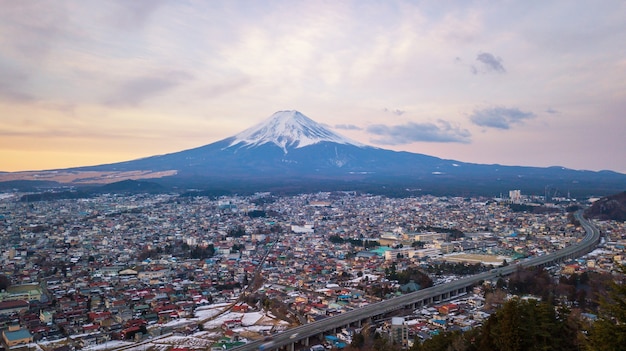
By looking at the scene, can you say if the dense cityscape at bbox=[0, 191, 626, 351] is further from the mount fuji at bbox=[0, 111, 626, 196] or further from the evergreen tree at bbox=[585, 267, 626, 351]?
the mount fuji at bbox=[0, 111, 626, 196]

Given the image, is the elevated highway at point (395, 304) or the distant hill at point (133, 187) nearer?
the elevated highway at point (395, 304)

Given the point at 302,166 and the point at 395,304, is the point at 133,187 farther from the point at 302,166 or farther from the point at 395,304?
the point at 395,304

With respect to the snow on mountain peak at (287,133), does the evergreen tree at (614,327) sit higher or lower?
lower

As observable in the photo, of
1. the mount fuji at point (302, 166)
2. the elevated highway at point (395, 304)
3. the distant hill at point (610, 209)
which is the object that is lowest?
the elevated highway at point (395, 304)

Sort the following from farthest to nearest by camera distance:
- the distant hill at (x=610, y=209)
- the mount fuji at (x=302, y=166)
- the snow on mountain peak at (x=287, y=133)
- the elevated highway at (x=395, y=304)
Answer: the snow on mountain peak at (x=287, y=133) → the mount fuji at (x=302, y=166) → the distant hill at (x=610, y=209) → the elevated highway at (x=395, y=304)

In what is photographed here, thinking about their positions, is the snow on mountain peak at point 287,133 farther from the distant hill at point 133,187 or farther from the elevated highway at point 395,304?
the elevated highway at point 395,304

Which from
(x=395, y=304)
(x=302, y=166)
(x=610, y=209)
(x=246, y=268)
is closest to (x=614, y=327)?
(x=395, y=304)


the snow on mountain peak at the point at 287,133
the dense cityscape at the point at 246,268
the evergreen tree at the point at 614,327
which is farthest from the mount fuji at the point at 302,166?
the evergreen tree at the point at 614,327

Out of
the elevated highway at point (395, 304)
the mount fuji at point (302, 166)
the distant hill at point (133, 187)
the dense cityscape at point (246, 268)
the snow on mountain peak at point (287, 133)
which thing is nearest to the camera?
the elevated highway at point (395, 304)

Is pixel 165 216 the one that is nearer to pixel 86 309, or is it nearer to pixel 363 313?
pixel 86 309
